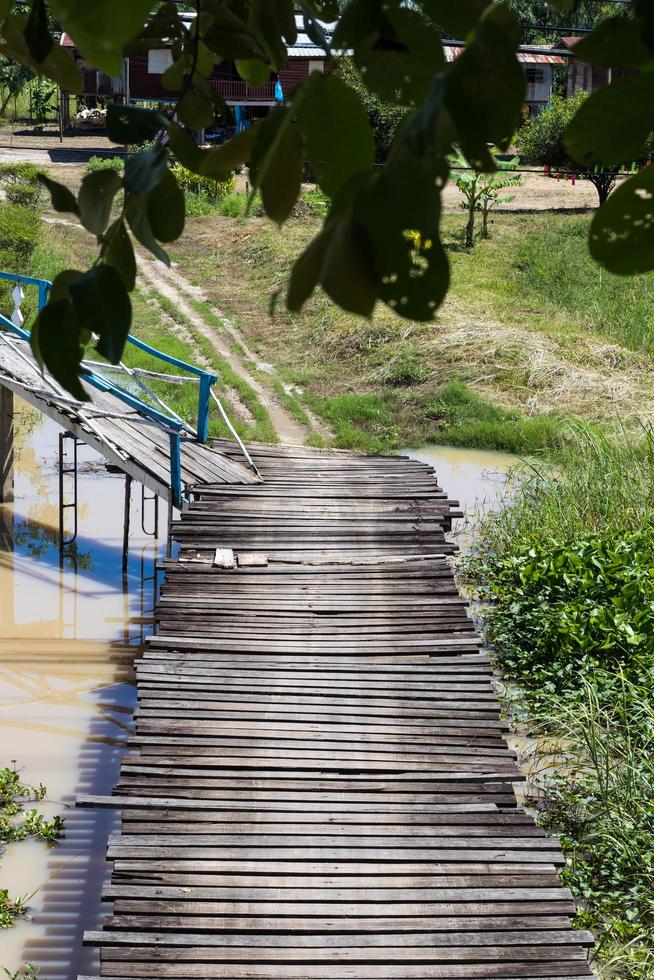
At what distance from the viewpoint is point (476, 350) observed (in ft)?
53.5

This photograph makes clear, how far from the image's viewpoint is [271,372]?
16.5 metres

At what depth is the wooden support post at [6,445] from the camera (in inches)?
450

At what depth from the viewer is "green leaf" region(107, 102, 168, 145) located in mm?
1061

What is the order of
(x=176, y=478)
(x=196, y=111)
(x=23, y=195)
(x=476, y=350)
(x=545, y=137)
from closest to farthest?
(x=196, y=111) < (x=176, y=478) < (x=476, y=350) < (x=23, y=195) < (x=545, y=137)

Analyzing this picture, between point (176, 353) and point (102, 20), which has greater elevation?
point (102, 20)

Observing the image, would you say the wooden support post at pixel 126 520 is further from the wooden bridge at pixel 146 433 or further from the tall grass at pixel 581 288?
the tall grass at pixel 581 288

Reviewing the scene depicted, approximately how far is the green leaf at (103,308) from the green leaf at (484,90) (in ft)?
1.02

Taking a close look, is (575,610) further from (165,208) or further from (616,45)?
(616,45)

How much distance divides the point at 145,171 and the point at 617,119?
0.42 meters

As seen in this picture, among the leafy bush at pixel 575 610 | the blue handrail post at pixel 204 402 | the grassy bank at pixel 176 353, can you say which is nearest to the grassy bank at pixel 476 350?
the grassy bank at pixel 176 353

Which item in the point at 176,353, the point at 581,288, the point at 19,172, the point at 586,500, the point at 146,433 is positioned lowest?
the point at 586,500

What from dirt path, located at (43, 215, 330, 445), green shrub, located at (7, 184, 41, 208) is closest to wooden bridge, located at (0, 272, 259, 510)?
dirt path, located at (43, 215, 330, 445)

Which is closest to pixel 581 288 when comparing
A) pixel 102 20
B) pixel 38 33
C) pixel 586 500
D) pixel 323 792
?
pixel 586 500

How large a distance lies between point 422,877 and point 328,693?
162cm
